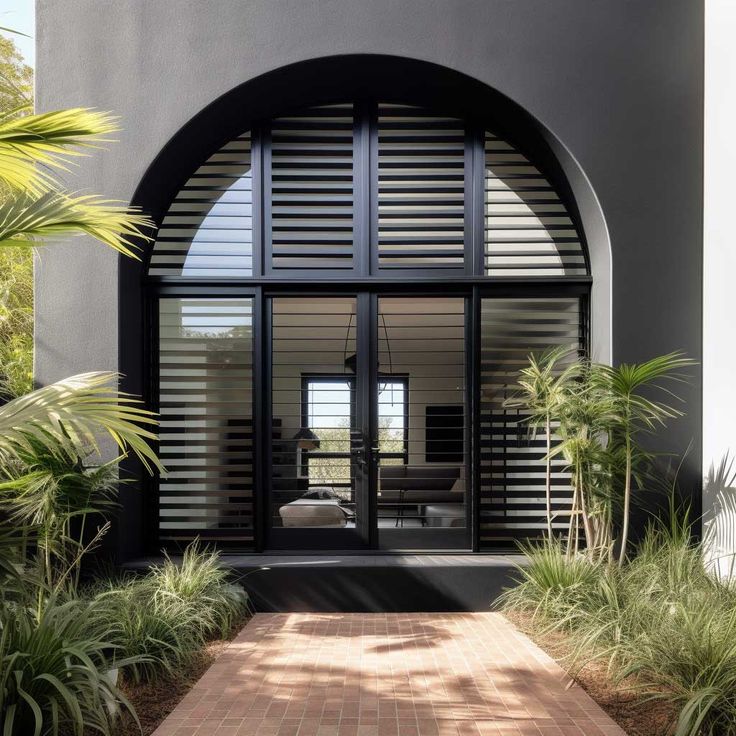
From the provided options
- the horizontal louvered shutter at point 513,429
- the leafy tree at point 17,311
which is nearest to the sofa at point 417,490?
the horizontal louvered shutter at point 513,429

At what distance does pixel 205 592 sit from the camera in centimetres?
480

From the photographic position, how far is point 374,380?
19.5 ft

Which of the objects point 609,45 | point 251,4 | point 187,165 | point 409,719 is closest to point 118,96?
point 187,165

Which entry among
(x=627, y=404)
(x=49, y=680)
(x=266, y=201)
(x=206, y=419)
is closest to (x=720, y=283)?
(x=627, y=404)

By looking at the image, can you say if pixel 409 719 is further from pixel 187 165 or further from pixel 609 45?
pixel 609 45

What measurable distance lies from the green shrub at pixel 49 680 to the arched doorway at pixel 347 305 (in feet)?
8.81

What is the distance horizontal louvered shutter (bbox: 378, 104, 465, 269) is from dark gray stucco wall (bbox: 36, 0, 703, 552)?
2.17 feet

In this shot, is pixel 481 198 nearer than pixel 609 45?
No

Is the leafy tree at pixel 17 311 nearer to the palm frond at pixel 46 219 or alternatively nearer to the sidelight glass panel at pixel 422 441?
the sidelight glass panel at pixel 422 441

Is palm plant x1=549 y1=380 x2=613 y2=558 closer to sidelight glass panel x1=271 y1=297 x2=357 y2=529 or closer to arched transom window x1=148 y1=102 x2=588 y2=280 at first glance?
arched transom window x1=148 y1=102 x2=588 y2=280

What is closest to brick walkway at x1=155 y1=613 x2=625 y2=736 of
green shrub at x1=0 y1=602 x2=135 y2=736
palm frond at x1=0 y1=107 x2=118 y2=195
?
green shrub at x1=0 y1=602 x2=135 y2=736

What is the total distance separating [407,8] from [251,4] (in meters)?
1.33

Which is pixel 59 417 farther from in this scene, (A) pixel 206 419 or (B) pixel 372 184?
(B) pixel 372 184

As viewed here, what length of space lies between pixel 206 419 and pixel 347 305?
164 centimetres
